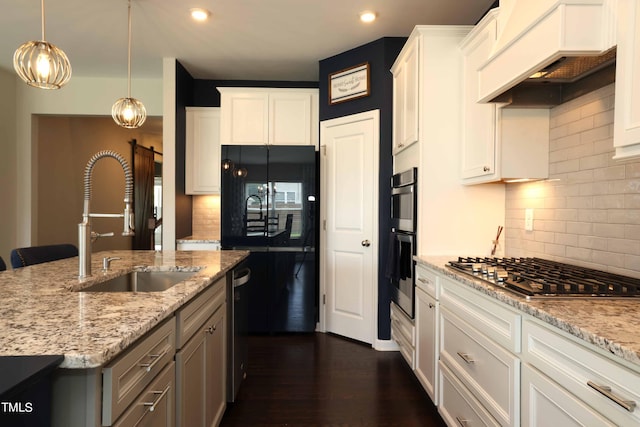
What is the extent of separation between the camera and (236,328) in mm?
2301

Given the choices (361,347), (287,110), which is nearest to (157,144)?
(287,110)

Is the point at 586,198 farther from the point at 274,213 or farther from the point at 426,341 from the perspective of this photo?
the point at 274,213

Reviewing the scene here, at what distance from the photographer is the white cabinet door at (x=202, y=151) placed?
4289 mm

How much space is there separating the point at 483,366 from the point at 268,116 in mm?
3231

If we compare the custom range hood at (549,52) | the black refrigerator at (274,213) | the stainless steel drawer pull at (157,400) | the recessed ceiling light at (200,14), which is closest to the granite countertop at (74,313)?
the stainless steel drawer pull at (157,400)

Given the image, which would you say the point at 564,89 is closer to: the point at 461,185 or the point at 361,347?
the point at 461,185

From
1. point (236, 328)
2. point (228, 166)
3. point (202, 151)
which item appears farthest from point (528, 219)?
point (202, 151)

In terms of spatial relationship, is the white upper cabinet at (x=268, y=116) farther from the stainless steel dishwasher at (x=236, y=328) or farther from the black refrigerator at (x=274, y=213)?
the stainless steel dishwasher at (x=236, y=328)

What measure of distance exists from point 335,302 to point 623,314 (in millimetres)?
2766

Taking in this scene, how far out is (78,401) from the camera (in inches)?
32.4

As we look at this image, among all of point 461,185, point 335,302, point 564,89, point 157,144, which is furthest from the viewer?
point 157,144

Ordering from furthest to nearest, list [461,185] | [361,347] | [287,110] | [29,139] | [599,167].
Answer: [29,139] → [287,110] → [361,347] → [461,185] → [599,167]

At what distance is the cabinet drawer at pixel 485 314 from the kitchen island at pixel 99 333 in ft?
3.83

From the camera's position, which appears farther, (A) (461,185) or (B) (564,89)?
(A) (461,185)
